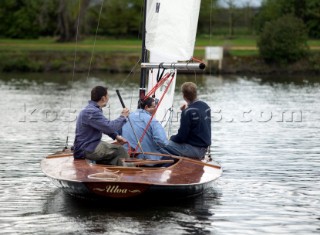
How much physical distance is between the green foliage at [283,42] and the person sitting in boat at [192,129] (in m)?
43.6

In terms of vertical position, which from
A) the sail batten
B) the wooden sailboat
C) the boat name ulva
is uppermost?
the sail batten

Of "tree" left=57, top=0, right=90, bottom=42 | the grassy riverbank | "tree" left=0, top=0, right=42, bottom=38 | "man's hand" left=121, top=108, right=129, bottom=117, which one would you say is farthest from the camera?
"tree" left=0, top=0, right=42, bottom=38

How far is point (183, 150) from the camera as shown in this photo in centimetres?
1544

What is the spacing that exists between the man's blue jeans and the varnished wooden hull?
1.20 ft

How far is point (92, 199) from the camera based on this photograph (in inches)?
563

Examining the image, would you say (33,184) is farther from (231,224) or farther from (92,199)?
(231,224)

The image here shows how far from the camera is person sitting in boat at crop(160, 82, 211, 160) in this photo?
49.3 feet

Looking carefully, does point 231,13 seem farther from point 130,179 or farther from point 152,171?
point 130,179

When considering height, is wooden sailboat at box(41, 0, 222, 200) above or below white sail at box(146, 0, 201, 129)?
below

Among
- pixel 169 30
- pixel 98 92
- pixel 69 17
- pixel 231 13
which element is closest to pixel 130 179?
pixel 98 92

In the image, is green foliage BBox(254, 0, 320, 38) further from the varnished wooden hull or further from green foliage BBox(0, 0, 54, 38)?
the varnished wooden hull

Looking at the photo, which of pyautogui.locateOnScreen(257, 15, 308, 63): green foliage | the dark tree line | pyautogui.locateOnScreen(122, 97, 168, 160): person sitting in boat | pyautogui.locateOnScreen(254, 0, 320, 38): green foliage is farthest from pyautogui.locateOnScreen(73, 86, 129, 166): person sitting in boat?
pyautogui.locateOnScreen(254, 0, 320, 38): green foliage

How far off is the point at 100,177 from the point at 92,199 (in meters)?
0.83

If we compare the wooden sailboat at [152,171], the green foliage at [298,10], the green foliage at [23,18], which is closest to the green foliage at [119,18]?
the green foliage at [23,18]
